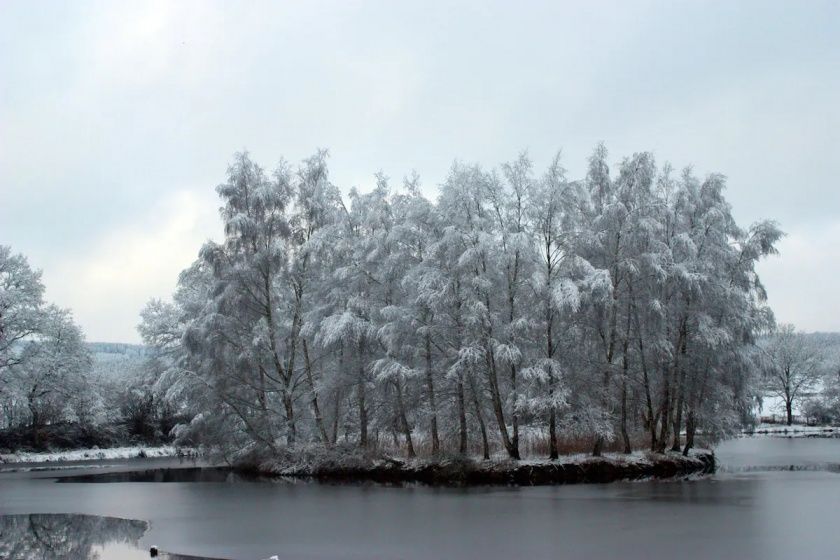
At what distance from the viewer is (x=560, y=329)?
1304 inches

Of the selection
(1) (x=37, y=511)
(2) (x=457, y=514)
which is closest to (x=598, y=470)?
(2) (x=457, y=514)

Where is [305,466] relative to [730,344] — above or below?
below

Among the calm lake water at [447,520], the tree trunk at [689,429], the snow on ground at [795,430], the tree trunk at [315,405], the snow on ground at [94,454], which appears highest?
the tree trunk at [315,405]

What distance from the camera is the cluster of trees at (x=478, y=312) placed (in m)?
32.5

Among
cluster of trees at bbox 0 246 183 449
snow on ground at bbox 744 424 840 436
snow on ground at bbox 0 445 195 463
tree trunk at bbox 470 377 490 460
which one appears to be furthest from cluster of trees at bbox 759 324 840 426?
cluster of trees at bbox 0 246 183 449

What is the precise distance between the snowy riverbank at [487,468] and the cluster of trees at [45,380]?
17949 millimetres

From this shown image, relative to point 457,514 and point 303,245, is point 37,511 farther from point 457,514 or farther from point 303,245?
point 303,245

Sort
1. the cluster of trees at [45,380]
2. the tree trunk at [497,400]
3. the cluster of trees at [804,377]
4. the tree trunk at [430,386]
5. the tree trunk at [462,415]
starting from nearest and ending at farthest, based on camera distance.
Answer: the tree trunk at [497,400] < the tree trunk at [462,415] < the tree trunk at [430,386] < the cluster of trees at [45,380] < the cluster of trees at [804,377]

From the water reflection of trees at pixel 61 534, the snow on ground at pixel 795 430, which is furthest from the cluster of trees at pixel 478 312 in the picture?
the snow on ground at pixel 795 430

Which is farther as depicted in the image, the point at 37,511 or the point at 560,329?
the point at 560,329

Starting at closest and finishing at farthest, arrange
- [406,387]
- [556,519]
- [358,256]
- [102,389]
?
[556,519] → [406,387] → [358,256] → [102,389]

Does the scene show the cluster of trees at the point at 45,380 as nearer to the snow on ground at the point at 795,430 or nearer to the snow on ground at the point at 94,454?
the snow on ground at the point at 94,454

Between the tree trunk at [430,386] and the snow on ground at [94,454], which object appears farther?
the snow on ground at [94,454]

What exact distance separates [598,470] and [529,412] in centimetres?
395
